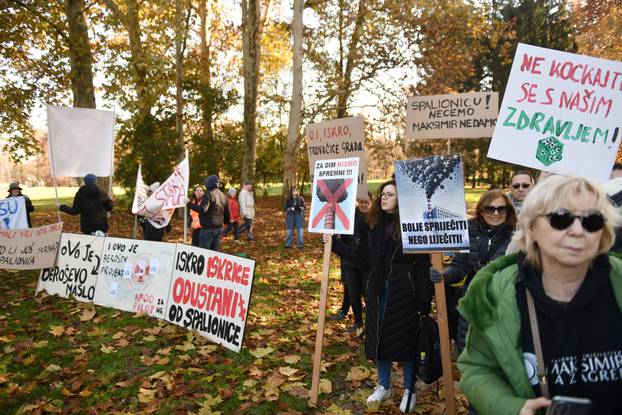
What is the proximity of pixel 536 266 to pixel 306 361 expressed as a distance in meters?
3.83

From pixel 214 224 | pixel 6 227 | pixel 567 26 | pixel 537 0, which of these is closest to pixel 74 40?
pixel 6 227

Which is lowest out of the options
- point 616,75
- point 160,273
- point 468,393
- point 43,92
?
point 160,273

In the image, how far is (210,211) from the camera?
30.3 ft

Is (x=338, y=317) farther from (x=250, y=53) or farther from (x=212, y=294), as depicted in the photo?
(x=250, y=53)

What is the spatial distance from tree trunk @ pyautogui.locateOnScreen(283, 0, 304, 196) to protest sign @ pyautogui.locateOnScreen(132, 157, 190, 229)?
8650 millimetres

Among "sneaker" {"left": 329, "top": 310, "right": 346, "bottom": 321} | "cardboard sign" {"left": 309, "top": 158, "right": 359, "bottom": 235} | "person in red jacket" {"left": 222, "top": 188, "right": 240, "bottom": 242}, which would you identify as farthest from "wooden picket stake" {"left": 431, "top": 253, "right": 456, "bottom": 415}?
"person in red jacket" {"left": 222, "top": 188, "right": 240, "bottom": 242}

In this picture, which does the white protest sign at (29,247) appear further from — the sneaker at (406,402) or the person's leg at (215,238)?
the sneaker at (406,402)

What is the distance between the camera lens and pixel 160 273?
260 inches

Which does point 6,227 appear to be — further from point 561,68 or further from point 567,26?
point 567,26

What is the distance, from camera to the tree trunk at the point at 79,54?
43.6 feet

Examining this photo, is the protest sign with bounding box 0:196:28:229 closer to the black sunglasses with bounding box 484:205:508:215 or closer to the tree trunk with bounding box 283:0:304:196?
the black sunglasses with bounding box 484:205:508:215

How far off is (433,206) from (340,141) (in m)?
2.34

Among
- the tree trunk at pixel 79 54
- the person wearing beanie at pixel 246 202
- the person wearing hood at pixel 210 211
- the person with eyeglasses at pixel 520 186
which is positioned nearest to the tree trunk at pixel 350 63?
the person wearing beanie at pixel 246 202

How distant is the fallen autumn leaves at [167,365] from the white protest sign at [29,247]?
606 millimetres
